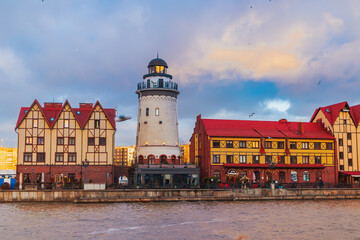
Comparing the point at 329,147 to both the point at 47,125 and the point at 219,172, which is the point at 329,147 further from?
the point at 47,125

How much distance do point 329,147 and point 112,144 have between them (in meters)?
36.1

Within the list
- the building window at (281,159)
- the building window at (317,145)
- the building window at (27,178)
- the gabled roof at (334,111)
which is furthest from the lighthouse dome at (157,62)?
the gabled roof at (334,111)

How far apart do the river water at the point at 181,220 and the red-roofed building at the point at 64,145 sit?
12.1 metres

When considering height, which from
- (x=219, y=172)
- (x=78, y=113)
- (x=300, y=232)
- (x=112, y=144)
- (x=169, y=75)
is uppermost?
(x=169, y=75)

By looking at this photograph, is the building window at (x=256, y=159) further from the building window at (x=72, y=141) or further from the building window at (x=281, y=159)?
the building window at (x=72, y=141)

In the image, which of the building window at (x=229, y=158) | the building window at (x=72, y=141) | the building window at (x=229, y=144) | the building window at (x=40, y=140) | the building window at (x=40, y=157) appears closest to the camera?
the building window at (x=40, y=157)

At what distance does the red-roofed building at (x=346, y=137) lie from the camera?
74812 mm

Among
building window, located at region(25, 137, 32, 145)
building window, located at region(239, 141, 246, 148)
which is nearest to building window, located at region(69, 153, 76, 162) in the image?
building window, located at region(25, 137, 32, 145)

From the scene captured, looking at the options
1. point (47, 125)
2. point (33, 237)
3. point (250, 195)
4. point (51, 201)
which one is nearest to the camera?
point (33, 237)

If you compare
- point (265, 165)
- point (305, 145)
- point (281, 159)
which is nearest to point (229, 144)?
point (265, 165)

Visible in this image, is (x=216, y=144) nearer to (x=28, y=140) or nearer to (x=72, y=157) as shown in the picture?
(x=72, y=157)

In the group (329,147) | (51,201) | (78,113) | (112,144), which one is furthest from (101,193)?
(329,147)

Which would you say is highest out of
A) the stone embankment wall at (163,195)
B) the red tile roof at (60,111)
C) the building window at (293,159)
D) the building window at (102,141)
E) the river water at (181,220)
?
the red tile roof at (60,111)

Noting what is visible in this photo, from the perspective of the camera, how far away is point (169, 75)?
73.9m
